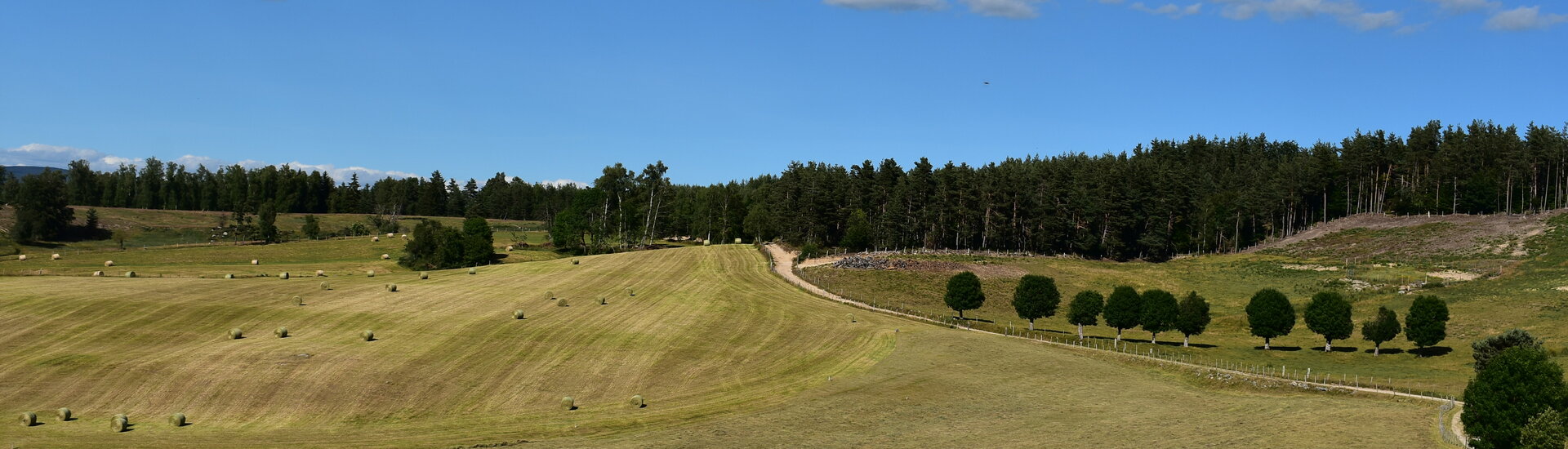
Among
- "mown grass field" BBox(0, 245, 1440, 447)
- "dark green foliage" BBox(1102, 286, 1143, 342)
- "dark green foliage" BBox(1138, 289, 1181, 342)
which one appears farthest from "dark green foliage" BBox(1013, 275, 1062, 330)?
"mown grass field" BBox(0, 245, 1440, 447)

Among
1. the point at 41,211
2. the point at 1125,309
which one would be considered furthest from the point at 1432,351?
the point at 41,211

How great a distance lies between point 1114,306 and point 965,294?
1395 cm

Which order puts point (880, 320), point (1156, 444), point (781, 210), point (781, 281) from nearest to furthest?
1. point (1156, 444)
2. point (880, 320)
3. point (781, 281)
4. point (781, 210)

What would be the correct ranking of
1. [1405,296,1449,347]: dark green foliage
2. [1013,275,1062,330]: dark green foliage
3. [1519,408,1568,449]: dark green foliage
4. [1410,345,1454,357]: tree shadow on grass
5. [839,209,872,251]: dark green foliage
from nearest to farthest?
[1519,408,1568,449]: dark green foliage < [1405,296,1449,347]: dark green foliage < [1410,345,1454,357]: tree shadow on grass < [1013,275,1062,330]: dark green foliage < [839,209,872,251]: dark green foliage

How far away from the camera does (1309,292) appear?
115000mm

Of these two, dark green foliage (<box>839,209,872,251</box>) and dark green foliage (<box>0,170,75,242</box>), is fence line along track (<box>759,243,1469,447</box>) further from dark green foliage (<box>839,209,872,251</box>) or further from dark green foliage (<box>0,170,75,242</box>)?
dark green foliage (<box>0,170,75,242</box>)

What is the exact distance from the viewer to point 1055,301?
90.1m

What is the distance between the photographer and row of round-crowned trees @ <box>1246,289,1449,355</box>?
3098 inches

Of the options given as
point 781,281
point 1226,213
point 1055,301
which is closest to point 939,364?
point 1055,301

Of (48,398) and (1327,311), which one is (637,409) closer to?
(48,398)

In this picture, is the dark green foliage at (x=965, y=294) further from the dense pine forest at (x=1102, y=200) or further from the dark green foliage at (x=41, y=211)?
the dark green foliage at (x=41, y=211)

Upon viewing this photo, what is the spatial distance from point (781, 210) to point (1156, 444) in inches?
5148

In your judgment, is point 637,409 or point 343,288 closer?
point 637,409

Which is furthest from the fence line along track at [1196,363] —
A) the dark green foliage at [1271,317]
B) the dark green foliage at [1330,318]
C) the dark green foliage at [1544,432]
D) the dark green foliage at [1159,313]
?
the dark green foliage at [1330,318]
